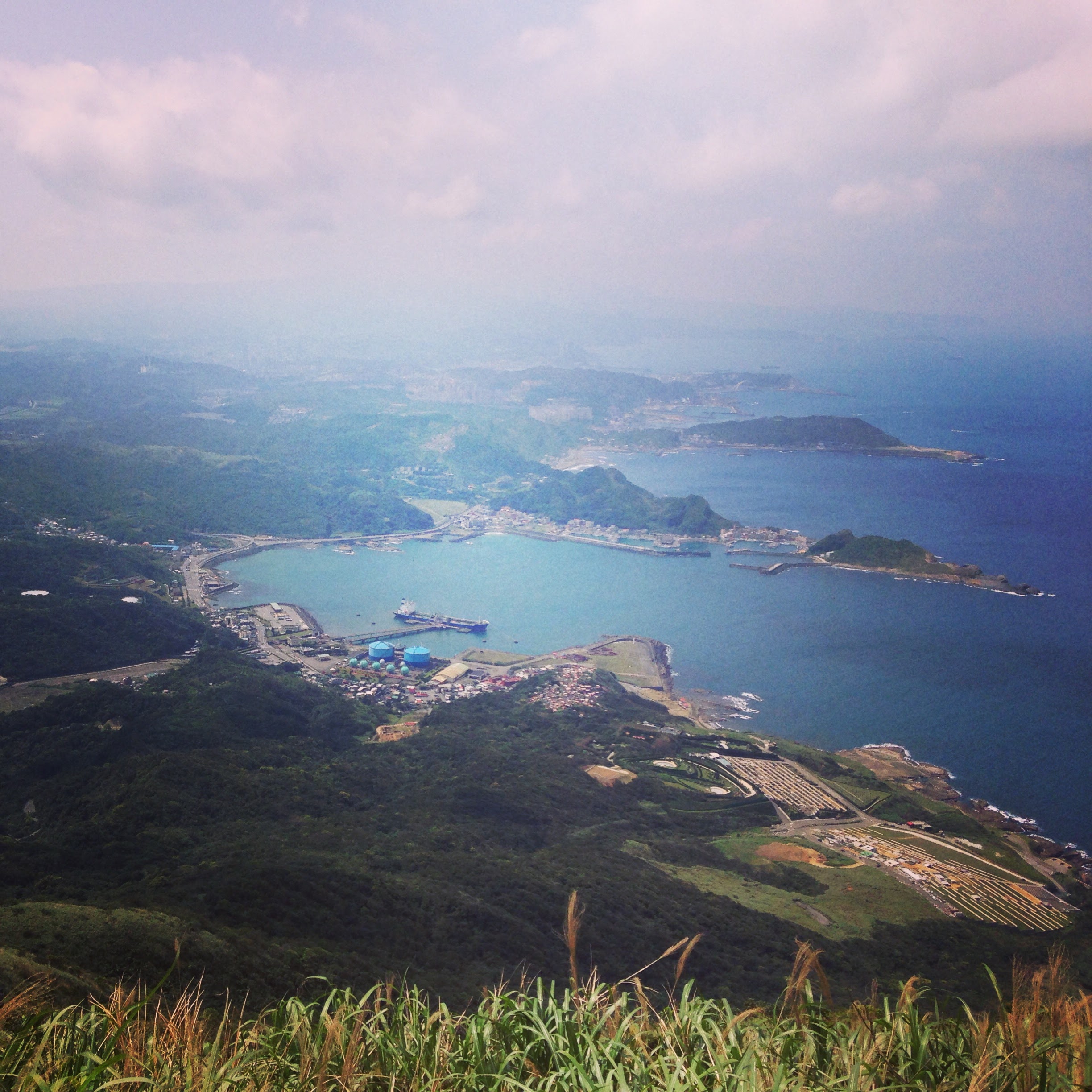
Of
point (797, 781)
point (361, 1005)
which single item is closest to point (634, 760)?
point (797, 781)

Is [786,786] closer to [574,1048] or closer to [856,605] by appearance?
[856,605]

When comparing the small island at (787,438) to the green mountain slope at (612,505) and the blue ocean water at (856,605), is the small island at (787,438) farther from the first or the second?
the green mountain slope at (612,505)

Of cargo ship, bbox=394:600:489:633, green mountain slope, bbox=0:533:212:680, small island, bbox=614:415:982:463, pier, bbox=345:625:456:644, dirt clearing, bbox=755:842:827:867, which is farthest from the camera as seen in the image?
small island, bbox=614:415:982:463

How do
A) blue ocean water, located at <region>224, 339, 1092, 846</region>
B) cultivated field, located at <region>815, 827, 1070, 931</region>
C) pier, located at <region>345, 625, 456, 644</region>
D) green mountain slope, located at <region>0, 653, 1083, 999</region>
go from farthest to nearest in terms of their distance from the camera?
pier, located at <region>345, 625, 456, 644</region> < blue ocean water, located at <region>224, 339, 1092, 846</region> < cultivated field, located at <region>815, 827, 1070, 931</region> < green mountain slope, located at <region>0, 653, 1083, 999</region>

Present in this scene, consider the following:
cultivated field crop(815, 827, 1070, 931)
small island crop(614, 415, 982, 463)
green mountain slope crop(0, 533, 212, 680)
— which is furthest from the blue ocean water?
green mountain slope crop(0, 533, 212, 680)

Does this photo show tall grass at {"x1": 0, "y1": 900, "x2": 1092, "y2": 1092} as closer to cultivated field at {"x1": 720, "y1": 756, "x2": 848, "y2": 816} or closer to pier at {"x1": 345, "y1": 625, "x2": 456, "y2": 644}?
cultivated field at {"x1": 720, "y1": 756, "x2": 848, "y2": 816}

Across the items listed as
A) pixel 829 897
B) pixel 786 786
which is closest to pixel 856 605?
pixel 786 786
